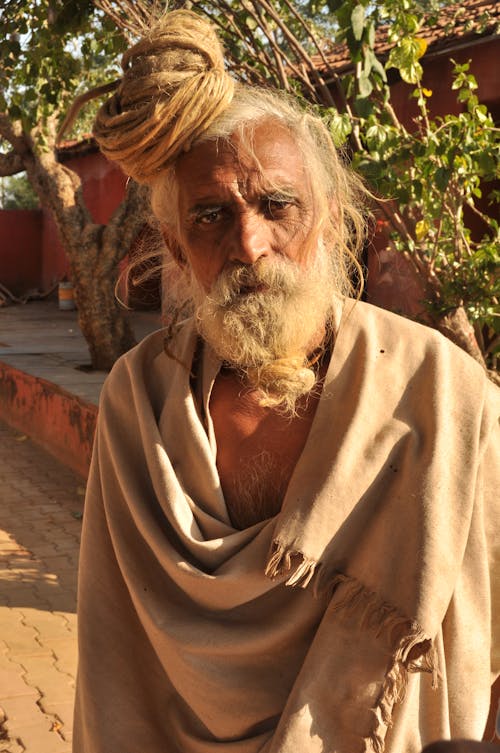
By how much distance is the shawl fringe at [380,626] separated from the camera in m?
1.63

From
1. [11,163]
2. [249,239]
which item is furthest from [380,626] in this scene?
[11,163]

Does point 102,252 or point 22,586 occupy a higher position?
point 102,252

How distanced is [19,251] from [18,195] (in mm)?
12677

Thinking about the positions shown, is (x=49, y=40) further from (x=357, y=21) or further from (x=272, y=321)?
(x=272, y=321)

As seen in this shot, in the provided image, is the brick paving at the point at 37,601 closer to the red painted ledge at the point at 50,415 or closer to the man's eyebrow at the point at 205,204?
the red painted ledge at the point at 50,415

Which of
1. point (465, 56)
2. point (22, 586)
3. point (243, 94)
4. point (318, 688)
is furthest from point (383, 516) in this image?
point (465, 56)

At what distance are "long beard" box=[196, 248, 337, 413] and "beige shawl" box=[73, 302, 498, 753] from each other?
0.08m

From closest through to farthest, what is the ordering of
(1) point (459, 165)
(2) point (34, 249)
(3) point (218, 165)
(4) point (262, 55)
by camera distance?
(3) point (218, 165) → (1) point (459, 165) → (4) point (262, 55) → (2) point (34, 249)

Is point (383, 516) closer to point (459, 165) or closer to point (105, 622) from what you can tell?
point (105, 622)

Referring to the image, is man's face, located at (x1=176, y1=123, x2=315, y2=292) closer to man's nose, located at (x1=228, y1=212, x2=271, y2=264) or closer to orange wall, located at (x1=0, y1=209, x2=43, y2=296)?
man's nose, located at (x1=228, y1=212, x2=271, y2=264)

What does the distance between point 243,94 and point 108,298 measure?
761 centimetres

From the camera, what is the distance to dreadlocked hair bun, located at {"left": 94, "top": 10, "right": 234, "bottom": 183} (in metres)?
1.85

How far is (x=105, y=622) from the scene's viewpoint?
203cm

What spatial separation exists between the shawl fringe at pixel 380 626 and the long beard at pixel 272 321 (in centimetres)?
33
